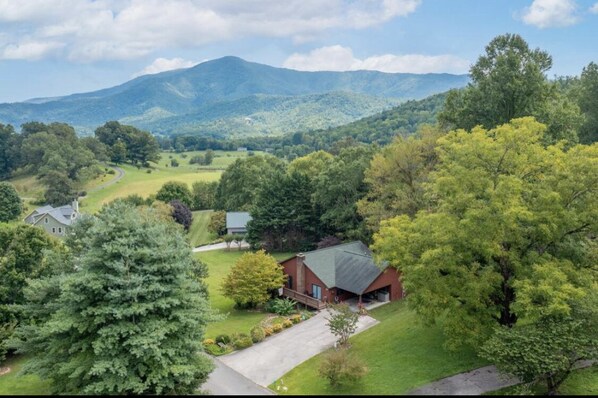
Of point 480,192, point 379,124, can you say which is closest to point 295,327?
point 480,192

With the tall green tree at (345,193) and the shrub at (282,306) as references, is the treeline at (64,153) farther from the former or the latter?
the shrub at (282,306)

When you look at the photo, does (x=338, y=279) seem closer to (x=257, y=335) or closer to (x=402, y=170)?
(x=257, y=335)

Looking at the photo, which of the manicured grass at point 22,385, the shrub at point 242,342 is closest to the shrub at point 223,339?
the shrub at point 242,342

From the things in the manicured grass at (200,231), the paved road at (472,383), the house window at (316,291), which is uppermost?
the paved road at (472,383)

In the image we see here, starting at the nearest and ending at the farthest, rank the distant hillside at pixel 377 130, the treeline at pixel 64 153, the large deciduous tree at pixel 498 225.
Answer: the large deciduous tree at pixel 498 225 → the treeline at pixel 64 153 → the distant hillside at pixel 377 130

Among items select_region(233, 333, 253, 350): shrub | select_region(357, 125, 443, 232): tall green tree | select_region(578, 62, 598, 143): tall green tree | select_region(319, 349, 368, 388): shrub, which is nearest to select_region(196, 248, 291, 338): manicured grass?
select_region(233, 333, 253, 350): shrub

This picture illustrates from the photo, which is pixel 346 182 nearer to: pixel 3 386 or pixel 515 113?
pixel 515 113

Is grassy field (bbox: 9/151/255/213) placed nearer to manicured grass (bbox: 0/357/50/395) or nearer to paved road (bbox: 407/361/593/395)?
manicured grass (bbox: 0/357/50/395)
